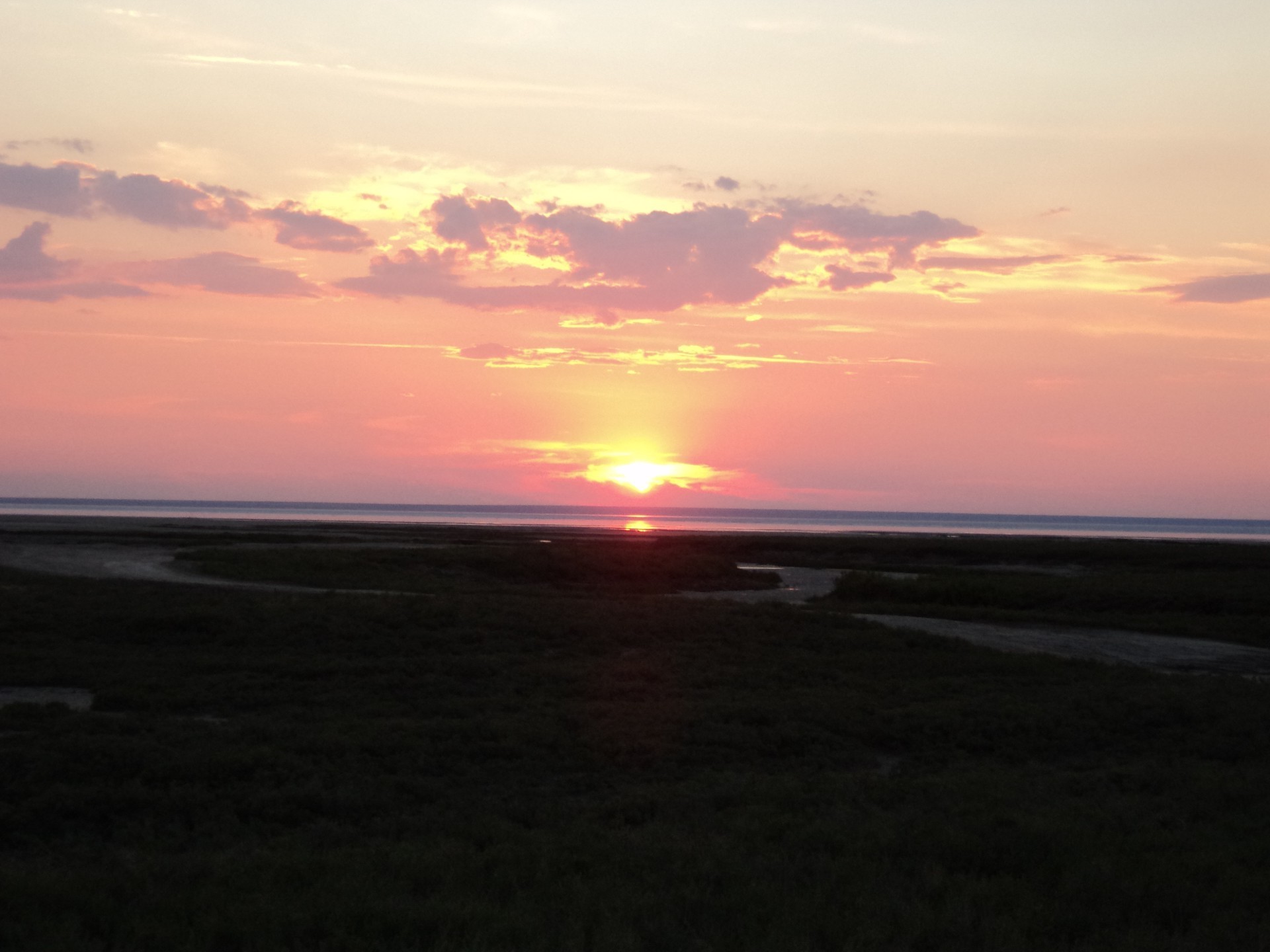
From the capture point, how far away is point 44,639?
73.2ft

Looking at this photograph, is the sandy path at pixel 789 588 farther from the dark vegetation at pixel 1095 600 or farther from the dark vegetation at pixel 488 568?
the dark vegetation at pixel 1095 600

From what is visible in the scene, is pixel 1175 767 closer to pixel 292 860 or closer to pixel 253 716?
pixel 292 860

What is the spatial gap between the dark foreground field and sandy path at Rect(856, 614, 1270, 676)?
310cm

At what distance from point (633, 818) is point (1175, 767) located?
7.80 meters

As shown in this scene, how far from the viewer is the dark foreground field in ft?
28.3

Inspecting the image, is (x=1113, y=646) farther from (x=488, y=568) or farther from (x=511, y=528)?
(x=511, y=528)

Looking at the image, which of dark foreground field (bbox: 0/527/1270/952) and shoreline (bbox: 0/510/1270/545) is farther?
shoreline (bbox: 0/510/1270/545)

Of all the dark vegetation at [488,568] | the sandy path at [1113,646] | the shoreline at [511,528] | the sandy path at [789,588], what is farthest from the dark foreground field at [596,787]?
the shoreline at [511,528]

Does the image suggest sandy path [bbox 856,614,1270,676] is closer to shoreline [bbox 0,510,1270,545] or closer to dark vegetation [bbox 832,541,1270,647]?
dark vegetation [bbox 832,541,1270,647]

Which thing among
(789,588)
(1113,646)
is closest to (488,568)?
(789,588)

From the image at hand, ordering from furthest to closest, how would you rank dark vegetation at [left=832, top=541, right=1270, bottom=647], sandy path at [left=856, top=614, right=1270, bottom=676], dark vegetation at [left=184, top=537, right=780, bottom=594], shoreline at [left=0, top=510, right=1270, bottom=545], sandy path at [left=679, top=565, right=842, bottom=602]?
shoreline at [left=0, top=510, right=1270, bottom=545]
sandy path at [left=679, top=565, right=842, bottom=602]
dark vegetation at [left=184, top=537, right=780, bottom=594]
dark vegetation at [left=832, top=541, right=1270, bottom=647]
sandy path at [left=856, top=614, right=1270, bottom=676]

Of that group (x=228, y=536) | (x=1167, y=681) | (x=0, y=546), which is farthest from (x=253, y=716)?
(x=228, y=536)

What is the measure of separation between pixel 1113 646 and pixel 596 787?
20124 millimetres

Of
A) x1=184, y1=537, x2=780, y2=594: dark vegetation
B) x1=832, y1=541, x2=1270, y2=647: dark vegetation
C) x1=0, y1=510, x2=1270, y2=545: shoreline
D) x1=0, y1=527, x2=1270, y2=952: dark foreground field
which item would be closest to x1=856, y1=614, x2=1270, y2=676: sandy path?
x1=832, y1=541, x2=1270, y2=647: dark vegetation
